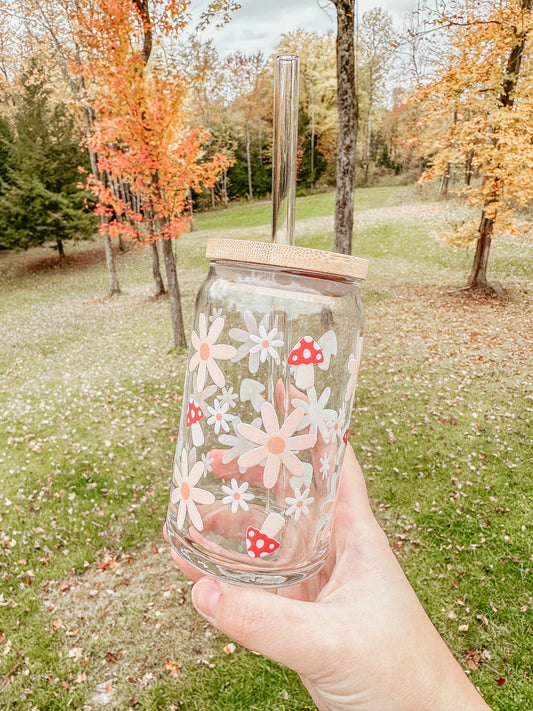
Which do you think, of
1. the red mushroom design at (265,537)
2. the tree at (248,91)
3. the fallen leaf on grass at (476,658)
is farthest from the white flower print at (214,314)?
the tree at (248,91)

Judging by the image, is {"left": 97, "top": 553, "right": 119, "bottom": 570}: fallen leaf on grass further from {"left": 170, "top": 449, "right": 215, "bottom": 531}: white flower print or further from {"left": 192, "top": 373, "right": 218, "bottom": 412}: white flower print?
{"left": 192, "top": 373, "right": 218, "bottom": 412}: white flower print

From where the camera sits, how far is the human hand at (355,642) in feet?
4.60

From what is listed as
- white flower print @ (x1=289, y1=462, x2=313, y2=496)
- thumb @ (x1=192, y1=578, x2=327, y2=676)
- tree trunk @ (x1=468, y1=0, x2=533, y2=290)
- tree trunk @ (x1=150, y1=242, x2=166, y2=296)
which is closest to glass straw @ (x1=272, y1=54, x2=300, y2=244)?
white flower print @ (x1=289, y1=462, x2=313, y2=496)

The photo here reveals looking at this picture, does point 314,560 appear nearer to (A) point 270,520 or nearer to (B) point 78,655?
(A) point 270,520

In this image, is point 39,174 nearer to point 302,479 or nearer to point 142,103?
point 142,103

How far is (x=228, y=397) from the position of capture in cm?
143

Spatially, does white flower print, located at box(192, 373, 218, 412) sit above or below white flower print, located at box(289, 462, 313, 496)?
above

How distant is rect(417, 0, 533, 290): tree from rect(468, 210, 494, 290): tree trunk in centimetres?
124

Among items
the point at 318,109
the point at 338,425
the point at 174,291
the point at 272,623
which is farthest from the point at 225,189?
the point at 272,623

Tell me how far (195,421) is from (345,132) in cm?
713

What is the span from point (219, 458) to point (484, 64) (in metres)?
12.4

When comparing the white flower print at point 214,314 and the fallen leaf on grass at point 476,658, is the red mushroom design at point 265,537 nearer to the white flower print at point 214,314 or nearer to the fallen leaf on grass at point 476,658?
the white flower print at point 214,314

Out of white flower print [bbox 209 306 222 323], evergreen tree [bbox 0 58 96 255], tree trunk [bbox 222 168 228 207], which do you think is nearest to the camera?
white flower print [bbox 209 306 222 323]

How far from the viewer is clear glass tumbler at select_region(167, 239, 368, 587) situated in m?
1.35
